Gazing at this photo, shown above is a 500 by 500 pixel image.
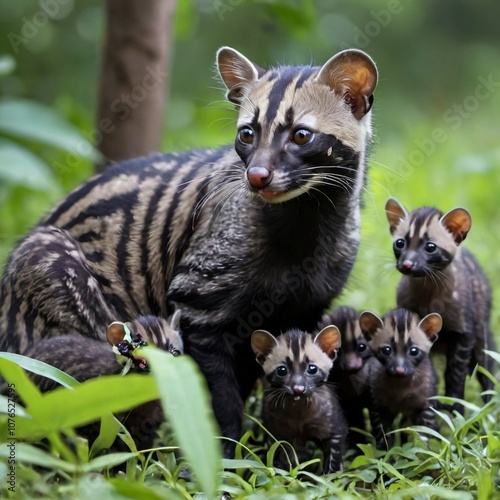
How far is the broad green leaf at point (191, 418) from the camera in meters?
2.98

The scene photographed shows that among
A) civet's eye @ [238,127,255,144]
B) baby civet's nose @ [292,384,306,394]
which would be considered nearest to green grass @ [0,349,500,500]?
baby civet's nose @ [292,384,306,394]

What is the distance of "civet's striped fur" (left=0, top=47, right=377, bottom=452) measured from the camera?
4777 mm

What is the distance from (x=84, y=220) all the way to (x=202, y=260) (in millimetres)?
930

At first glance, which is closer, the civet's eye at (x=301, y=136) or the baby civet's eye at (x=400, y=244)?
the civet's eye at (x=301, y=136)

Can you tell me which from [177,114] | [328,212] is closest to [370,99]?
[328,212]

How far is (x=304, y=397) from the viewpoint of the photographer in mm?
4703

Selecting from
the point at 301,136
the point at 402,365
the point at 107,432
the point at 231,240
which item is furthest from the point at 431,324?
the point at 107,432

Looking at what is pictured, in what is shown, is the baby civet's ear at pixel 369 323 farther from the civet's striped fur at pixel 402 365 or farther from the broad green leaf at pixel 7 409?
the broad green leaf at pixel 7 409

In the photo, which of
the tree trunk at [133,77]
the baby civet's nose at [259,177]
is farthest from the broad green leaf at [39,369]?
the tree trunk at [133,77]

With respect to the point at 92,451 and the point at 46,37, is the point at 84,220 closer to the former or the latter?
the point at 92,451

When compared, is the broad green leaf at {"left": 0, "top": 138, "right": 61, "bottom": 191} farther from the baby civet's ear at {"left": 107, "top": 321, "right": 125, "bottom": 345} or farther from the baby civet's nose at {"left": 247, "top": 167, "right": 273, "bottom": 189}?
the baby civet's nose at {"left": 247, "top": 167, "right": 273, "bottom": 189}

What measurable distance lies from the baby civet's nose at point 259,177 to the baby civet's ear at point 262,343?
33.5 inches

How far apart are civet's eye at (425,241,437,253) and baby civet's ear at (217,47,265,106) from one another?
1366mm

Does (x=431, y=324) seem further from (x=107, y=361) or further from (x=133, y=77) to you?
(x=133, y=77)
